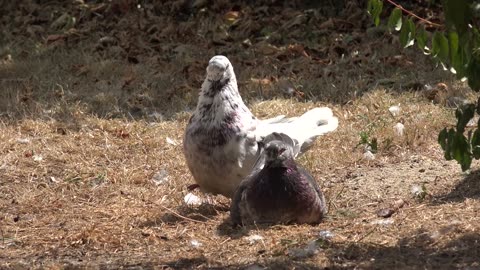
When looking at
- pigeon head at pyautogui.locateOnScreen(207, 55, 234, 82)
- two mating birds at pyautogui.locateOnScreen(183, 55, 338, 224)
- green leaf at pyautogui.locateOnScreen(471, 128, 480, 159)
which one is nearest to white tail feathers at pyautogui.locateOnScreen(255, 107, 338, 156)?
two mating birds at pyautogui.locateOnScreen(183, 55, 338, 224)

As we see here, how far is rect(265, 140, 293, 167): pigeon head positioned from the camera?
5426 millimetres

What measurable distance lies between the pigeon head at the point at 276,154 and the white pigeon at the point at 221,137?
0.41m

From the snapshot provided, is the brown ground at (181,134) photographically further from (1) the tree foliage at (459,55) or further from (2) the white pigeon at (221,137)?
(1) the tree foliage at (459,55)

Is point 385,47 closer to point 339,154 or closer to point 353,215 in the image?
point 339,154

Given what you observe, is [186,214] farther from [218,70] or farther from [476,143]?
[476,143]

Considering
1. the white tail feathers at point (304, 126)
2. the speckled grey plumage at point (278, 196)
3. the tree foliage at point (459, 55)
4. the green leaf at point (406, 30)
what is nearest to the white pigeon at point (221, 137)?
the white tail feathers at point (304, 126)

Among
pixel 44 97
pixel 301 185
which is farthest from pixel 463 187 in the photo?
pixel 44 97

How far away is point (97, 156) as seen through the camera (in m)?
7.13

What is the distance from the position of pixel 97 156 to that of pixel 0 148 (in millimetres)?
660

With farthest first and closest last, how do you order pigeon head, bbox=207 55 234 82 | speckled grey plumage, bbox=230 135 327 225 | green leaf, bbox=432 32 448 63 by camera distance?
pigeon head, bbox=207 55 234 82 < speckled grey plumage, bbox=230 135 327 225 < green leaf, bbox=432 32 448 63

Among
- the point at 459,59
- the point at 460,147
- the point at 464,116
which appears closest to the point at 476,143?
the point at 460,147

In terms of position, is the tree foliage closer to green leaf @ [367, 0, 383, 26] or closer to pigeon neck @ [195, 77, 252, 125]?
green leaf @ [367, 0, 383, 26]

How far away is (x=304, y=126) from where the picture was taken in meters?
6.53

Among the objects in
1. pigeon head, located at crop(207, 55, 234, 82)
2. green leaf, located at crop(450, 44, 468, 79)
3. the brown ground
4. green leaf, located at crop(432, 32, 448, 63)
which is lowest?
the brown ground
